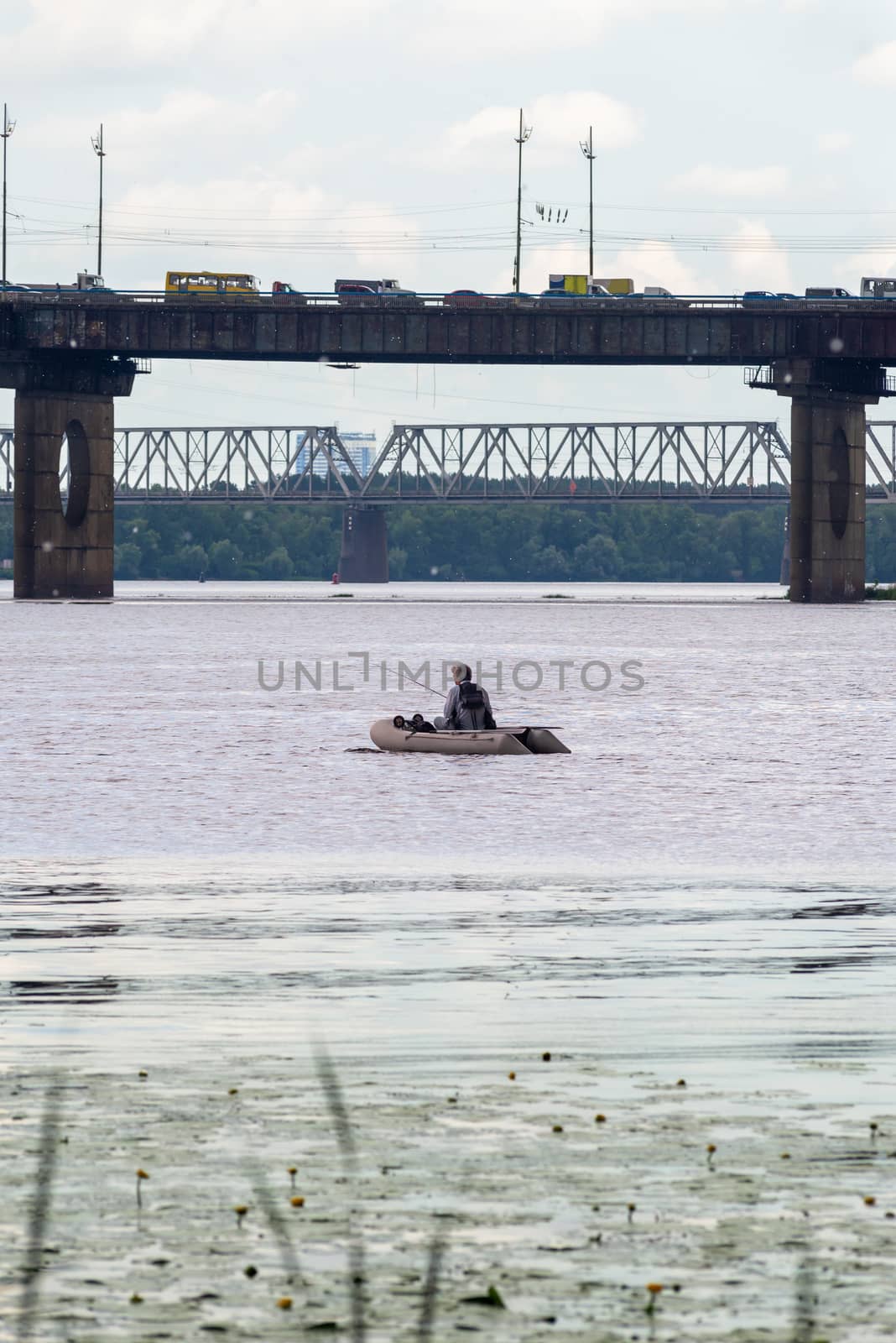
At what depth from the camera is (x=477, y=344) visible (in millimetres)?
148250

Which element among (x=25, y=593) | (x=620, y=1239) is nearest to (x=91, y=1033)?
(x=620, y=1239)

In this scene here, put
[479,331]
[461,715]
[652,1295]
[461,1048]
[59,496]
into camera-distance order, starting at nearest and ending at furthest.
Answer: [652,1295]
[461,1048]
[461,715]
[479,331]
[59,496]

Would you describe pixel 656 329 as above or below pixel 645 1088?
above

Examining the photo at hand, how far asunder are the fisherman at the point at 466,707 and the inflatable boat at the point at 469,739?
0.83 feet

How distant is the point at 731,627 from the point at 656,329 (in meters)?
20.2

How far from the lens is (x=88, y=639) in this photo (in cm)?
11694

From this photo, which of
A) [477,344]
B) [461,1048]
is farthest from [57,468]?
[461,1048]

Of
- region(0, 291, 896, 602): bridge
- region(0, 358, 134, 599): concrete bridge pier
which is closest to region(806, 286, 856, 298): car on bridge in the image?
region(0, 291, 896, 602): bridge

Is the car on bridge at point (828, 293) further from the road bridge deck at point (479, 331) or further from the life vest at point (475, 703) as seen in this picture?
the life vest at point (475, 703)

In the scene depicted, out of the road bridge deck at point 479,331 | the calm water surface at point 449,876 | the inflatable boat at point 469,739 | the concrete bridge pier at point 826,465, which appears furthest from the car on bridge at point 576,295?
the inflatable boat at point 469,739

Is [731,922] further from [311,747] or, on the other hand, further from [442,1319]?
[311,747]

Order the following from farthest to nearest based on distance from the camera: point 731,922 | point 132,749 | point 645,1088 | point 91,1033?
point 132,749
point 731,922
point 91,1033
point 645,1088

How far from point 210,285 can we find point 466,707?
112 meters

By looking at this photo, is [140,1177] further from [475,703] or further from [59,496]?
[59,496]
